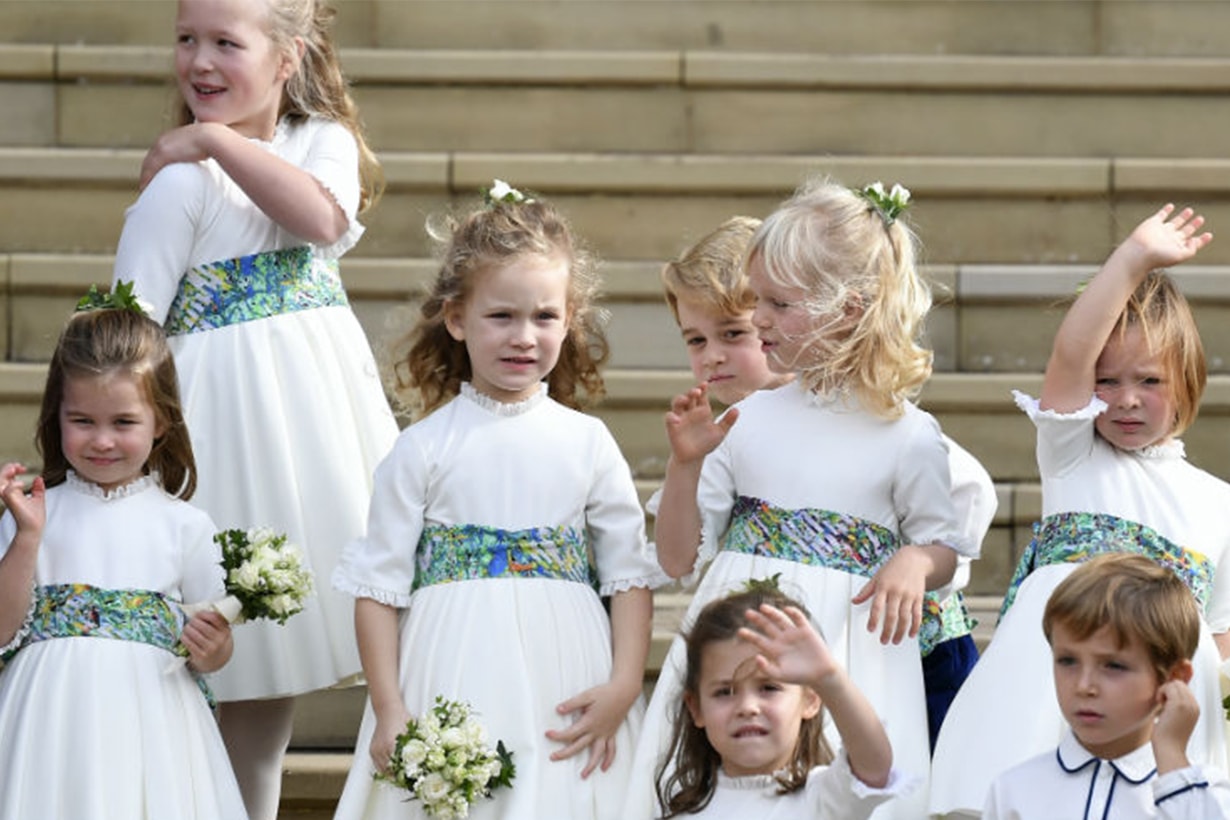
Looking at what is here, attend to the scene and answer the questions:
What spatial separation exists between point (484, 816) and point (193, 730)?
1.95ft

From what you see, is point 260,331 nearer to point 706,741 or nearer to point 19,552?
point 19,552

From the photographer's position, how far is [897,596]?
14.1ft

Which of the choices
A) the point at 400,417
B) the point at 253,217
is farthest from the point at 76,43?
the point at 253,217

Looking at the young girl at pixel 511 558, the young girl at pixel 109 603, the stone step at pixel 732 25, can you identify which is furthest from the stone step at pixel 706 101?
the young girl at pixel 109 603

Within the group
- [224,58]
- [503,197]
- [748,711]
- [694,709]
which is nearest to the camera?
[748,711]

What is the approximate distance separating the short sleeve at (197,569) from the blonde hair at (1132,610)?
161 centimetres

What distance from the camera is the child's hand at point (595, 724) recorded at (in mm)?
4388

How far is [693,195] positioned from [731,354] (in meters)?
2.00

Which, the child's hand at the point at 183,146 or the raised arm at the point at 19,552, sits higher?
the child's hand at the point at 183,146

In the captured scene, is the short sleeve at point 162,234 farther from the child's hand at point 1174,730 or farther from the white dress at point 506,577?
the child's hand at point 1174,730

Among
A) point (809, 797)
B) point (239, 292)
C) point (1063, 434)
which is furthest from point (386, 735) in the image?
point (1063, 434)

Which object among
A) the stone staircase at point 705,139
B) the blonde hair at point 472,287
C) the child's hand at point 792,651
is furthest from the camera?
the stone staircase at point 705,139

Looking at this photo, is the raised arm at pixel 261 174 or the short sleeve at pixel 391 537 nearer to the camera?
the short sleeve at pixel 391 537

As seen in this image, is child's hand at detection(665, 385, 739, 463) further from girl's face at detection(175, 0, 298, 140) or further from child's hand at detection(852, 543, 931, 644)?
girl's face at detection(175, 0, 298, 140)
